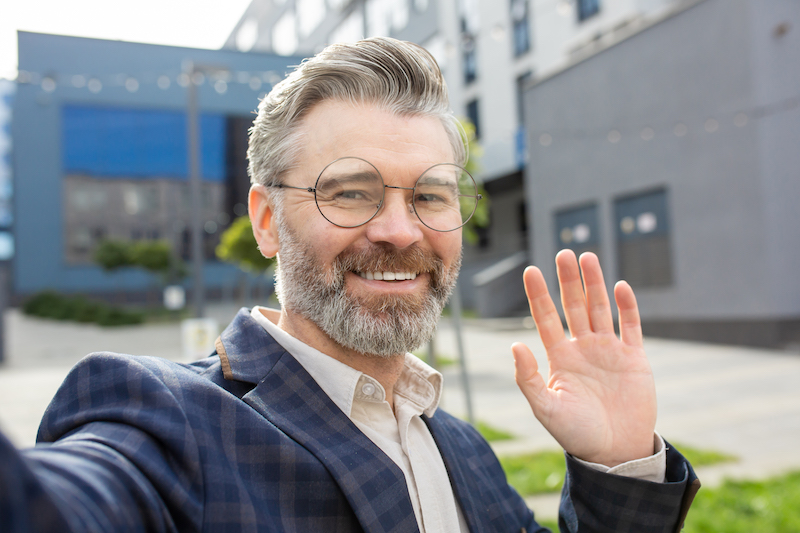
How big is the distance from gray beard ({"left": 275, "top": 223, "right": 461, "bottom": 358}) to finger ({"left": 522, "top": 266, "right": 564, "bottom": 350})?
30cm

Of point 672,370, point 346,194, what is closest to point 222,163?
point 672,370

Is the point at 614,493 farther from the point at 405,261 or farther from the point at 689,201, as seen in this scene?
the point at 689,201

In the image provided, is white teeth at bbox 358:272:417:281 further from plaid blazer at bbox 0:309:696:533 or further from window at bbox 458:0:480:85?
window at bbox 458:0:480:85

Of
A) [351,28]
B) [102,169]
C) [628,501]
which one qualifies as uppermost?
A: [102,169]

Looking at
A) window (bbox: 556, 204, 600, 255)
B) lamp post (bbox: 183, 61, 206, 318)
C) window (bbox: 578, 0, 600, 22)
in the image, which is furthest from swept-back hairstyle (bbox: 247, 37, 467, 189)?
window (bbox: 578, 0, 600, 22)

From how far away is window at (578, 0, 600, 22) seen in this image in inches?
600

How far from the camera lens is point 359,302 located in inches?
52.2

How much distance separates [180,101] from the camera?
1166 inches

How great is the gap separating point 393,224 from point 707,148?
37.8 ft

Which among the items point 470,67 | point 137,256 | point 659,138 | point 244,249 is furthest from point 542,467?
point 137,256

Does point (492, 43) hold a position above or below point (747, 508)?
above

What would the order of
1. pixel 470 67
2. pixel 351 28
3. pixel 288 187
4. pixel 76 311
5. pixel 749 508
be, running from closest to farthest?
pixel 288 187, pixel 749 508, pixel 351 28, pixel 470 67, pixel 76 311

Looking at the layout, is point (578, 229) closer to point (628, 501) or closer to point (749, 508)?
point (749, 508)

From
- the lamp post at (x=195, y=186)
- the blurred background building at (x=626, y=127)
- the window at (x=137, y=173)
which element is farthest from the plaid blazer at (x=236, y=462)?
the window at (x=137, y=173)
